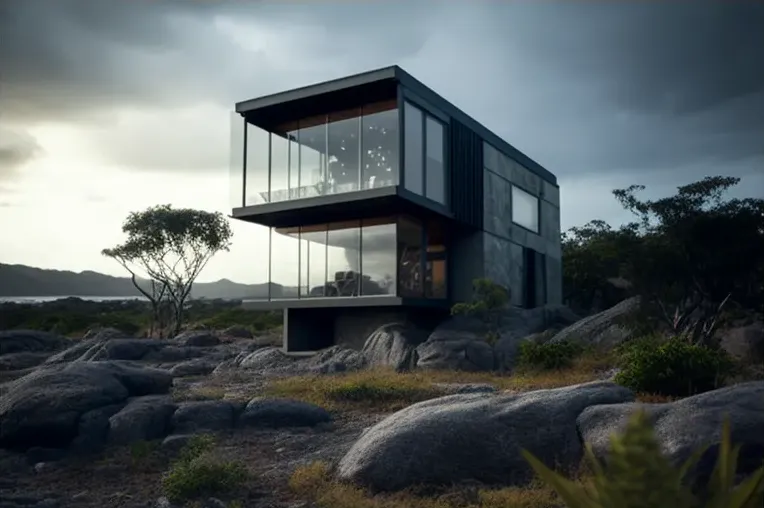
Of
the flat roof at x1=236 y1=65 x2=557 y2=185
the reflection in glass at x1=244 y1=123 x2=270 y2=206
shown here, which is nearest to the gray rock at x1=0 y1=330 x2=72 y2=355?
the reflection in glass at x1=244 y1=123 x2=270 y2=206

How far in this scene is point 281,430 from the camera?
1263 cm

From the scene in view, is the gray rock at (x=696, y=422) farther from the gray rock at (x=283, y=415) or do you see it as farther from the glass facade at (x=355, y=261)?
the glass facade at (x=355, y=261)

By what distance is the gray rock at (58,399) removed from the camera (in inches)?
488

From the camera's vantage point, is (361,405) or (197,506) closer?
(197,506)

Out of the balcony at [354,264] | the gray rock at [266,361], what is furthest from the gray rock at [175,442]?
the balcony at [354,264]

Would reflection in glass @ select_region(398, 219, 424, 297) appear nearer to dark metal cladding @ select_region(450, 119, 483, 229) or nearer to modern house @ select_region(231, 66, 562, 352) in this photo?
modern house @ select_region(231, 66, 562, 352)

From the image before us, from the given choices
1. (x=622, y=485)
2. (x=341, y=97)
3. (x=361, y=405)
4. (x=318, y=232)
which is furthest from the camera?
(x=318, y=232)

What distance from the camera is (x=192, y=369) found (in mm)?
22953

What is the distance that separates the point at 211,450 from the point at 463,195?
18.1 m

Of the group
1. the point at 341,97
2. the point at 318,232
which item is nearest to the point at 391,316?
the point at 318,232

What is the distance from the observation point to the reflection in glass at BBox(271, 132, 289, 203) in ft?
83.8

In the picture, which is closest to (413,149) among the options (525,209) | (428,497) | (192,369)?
(192,369)

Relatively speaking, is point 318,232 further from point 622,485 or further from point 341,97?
point 622,485

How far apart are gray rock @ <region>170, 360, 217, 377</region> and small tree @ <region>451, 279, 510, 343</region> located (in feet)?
27.8
